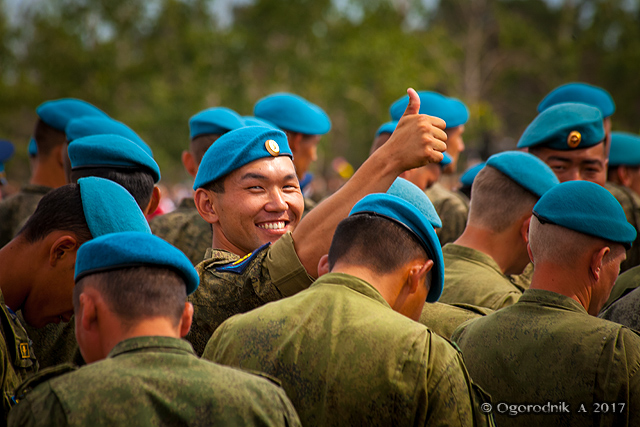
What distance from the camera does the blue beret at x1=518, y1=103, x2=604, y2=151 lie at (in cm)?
571

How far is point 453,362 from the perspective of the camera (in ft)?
8.62

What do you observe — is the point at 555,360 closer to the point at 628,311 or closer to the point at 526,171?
the point at 628,311

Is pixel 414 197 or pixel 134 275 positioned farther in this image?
pixel 414 197

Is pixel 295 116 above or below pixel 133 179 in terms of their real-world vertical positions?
above

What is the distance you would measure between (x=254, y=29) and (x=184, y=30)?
4118 millimetres

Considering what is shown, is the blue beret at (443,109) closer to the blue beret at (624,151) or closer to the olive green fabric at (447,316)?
the blue beret at (624,151)

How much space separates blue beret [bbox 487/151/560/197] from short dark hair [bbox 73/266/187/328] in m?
2.73

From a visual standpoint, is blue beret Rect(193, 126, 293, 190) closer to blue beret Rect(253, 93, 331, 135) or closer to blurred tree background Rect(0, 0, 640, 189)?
blue beret Rect(253, 93, 331, 135)

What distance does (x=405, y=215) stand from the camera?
2.82 m

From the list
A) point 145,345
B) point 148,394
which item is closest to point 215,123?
point 145,345

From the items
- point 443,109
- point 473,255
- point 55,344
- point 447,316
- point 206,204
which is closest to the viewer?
point 55,344

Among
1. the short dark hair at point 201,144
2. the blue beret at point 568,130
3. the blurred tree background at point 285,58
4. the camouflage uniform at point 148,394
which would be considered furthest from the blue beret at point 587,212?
the blurred tree background at point 285,58

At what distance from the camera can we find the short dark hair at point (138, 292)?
7.64ft

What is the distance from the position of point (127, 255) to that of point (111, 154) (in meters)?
1.96
